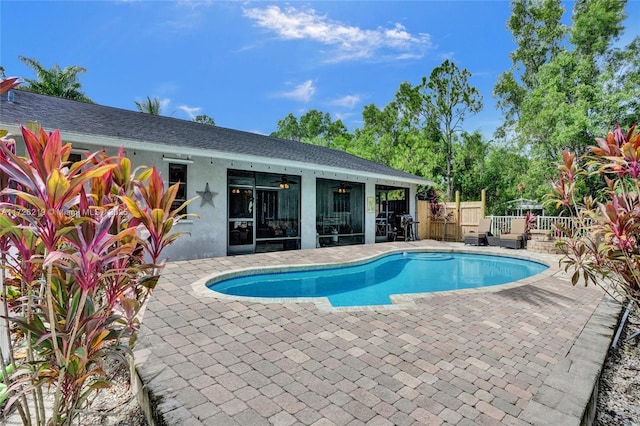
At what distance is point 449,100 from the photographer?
2362 centimetres

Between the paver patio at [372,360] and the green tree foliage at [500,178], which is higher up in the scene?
the green tree foliage at [500,178]

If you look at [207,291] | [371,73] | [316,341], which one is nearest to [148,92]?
[371,73]

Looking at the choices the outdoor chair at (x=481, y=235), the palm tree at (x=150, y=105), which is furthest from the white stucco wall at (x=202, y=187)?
the palm tree at (x=150, y=105)

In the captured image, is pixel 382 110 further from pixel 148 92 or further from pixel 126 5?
pixel 126 5

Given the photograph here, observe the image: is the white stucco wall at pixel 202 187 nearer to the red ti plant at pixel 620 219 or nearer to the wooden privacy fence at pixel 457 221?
the red ti plant at pixel 620 219

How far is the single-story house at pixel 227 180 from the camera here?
25.5 ft

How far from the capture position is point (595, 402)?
2807 mm

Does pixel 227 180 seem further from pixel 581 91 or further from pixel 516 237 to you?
pixel 581 91

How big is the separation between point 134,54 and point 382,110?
70.0 feet

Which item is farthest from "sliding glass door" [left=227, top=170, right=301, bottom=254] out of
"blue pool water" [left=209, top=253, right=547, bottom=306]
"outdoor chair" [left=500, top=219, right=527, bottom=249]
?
"outdoor chair" [left=500, top=219, right=527, bottom=249]

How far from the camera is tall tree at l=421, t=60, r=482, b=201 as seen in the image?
22.9m

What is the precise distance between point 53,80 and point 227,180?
21.7 meters

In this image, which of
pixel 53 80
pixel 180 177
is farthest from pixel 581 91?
pixel 53 80

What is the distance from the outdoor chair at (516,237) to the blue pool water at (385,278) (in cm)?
170
